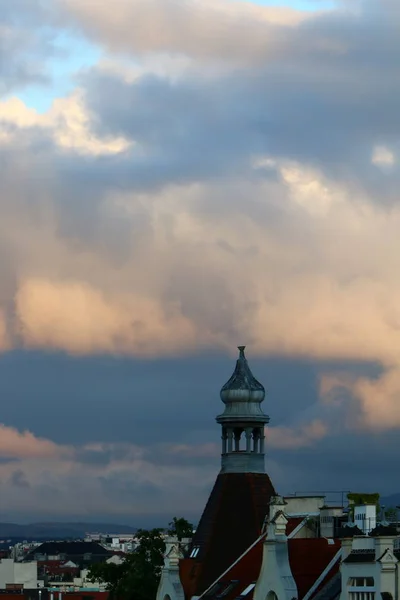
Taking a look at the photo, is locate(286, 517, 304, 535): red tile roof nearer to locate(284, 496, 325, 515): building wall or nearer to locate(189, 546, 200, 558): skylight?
locate(284, 496, 325, 515): building wall

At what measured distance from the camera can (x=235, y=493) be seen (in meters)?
121

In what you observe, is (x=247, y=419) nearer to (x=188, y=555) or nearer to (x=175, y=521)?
(x=188, y=555)

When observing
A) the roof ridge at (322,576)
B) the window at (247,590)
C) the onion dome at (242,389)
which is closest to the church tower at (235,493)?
the onion dome at (242,389)

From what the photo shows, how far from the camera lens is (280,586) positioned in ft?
333

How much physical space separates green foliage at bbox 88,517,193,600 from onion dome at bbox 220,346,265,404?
47.9ft

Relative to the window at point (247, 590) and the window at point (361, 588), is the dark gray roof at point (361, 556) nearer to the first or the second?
the window at point (361, 588)

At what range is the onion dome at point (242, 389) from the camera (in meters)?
123

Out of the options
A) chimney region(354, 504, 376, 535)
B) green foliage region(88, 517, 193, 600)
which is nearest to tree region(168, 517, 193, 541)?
green foliage region(88, 517, 193, 600)

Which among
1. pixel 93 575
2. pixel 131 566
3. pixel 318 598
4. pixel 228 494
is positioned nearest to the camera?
pixel 318 598

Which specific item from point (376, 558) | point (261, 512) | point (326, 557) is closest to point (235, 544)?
point (261, 512)

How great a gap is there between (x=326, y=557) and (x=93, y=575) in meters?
45.6

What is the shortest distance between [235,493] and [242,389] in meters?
7.84

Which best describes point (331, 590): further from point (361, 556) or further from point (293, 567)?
point (361, 556)

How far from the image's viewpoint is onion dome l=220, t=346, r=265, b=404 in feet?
403
